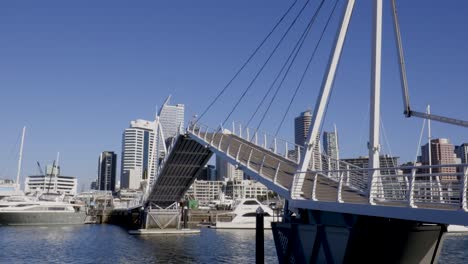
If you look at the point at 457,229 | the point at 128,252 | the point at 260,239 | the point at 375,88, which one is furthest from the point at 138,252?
the point at 457,229

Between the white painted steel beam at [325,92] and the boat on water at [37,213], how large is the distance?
252 feet

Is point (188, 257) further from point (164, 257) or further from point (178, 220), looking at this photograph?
point (178, 220)

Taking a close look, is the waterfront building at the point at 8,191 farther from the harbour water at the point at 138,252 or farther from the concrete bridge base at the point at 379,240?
the concrete bridge base at the point at 379,240

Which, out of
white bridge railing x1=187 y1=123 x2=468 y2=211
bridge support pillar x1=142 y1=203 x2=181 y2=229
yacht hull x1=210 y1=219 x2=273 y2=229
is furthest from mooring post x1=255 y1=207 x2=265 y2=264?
yacht hull x1=210 y1=219 x2=273 y2=229

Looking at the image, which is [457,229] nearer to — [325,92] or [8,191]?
[325,92]

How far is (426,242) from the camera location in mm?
18031

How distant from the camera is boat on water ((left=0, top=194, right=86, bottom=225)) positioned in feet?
286

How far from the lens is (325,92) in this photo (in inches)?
848

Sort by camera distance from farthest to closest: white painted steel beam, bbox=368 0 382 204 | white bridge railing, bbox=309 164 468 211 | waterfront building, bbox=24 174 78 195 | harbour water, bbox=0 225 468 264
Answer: waterfront building, bbox=24 174 78 195 → harbour water, bbox=0 225 468 264 → white painted steel beam, bbox=368 0 382 204 → white bridge railing, bbox=309 164 468 211

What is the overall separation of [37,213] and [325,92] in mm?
78572

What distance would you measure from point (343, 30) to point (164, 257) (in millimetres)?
25230

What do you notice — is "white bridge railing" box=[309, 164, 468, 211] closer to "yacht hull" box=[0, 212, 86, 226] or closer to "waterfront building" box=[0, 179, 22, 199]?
"yacht hull" box=[0, 212, 86, 226]

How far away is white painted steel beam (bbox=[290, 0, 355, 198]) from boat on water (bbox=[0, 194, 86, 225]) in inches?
3023

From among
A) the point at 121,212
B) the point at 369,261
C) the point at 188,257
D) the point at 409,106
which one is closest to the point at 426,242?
the point at 369,261
